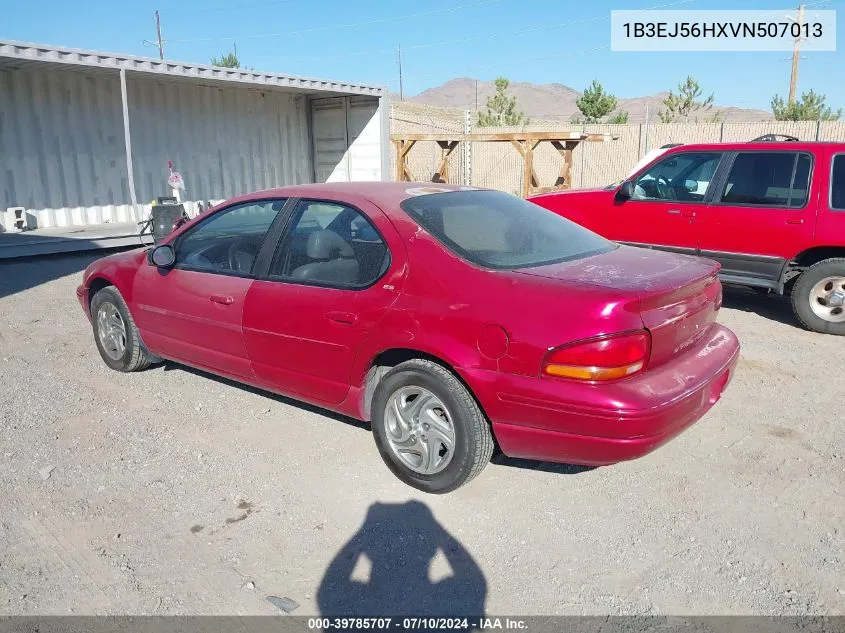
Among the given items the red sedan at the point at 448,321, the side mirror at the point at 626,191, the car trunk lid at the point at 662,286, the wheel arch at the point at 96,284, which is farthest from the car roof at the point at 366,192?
the side mirror at the point at 626,191

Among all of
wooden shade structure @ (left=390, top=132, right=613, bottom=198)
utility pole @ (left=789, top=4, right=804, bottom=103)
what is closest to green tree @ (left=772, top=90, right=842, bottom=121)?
utility pole @ (left=789, top=4, right=804, bottom=103)

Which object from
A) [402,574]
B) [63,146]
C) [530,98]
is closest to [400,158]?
[63,146]

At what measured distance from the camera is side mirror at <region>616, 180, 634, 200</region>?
7.35 meters

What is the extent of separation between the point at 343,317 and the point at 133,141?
42.8ft

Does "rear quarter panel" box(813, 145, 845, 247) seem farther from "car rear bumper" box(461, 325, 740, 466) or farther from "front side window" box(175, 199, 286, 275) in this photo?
"front side window" box(175, 199, 286, 275)

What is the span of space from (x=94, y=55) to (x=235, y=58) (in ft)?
112

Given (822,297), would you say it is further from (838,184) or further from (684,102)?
(684,102)

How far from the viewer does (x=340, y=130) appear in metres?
17.6

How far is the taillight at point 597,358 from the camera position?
→ 9.64 ft

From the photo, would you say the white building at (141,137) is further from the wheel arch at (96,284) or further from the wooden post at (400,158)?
the wheel arch at (96,284)

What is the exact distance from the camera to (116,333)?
17.2ft

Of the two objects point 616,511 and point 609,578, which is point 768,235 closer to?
point 616,511

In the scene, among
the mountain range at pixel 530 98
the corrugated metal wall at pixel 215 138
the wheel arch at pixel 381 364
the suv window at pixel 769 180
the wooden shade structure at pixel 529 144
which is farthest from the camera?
the mountain range at pixel 530 98

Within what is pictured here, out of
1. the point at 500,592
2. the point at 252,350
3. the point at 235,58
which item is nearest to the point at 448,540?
the point at 500,592
